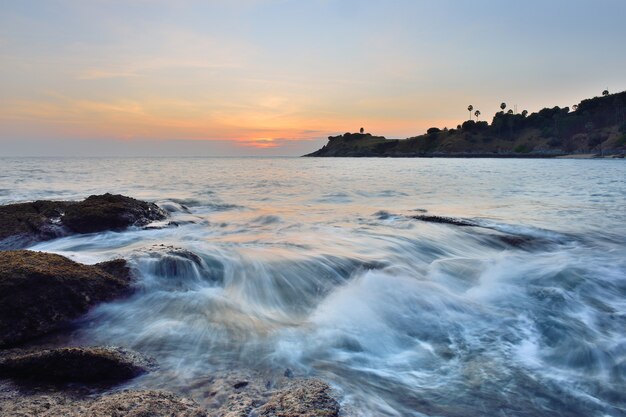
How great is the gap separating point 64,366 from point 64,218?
6.95 metres

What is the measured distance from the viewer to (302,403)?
9.55ft

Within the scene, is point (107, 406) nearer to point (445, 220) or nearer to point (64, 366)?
point (64, 366)

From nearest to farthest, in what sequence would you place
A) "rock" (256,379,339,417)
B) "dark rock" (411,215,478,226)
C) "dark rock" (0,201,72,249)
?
1. "rock" (256,379,339,417)
2. "dark rock" (0,201,72,249)
3. "dark rock" (411,215,478,226)

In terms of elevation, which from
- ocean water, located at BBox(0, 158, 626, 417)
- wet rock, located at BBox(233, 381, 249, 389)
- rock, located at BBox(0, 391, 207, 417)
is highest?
rock, located at BBox(0, 391, 207, 417)

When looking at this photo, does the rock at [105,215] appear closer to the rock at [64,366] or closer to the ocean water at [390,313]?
the ocean water at [390,313]

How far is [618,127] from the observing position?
10450 centimetres

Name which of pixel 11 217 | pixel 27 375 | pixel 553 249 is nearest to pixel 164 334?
pixel 27 375

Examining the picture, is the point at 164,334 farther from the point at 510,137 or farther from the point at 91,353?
the point at 510,137

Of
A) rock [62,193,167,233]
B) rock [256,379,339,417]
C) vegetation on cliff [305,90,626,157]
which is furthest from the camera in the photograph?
vegetation on cliff [305,90,626,157]

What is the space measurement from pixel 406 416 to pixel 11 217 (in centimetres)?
892

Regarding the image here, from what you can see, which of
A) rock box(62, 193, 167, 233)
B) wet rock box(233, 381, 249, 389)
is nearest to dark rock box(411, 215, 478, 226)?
rock box(62, 193, 167, 233)

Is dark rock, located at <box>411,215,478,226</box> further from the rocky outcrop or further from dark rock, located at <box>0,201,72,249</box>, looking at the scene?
dark rock, located at <box>0,201,72,249</box>

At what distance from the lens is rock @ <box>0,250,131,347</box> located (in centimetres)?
381

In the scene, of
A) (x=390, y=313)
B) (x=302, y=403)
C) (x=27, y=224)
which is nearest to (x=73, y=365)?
(x=302, y=403)
